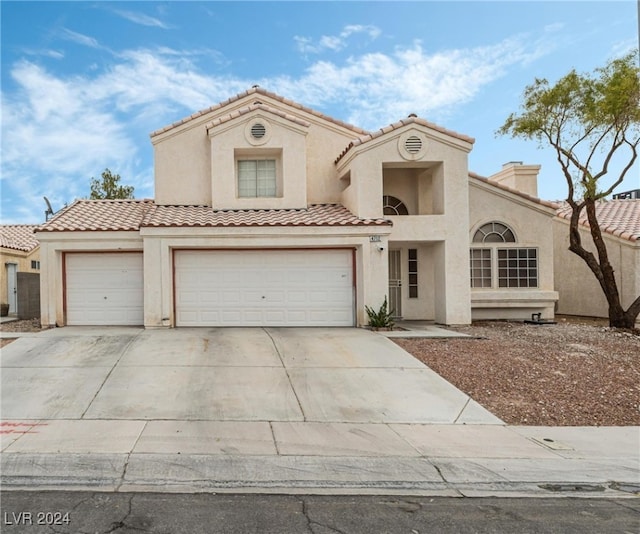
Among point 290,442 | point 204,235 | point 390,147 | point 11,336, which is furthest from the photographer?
point 390,147

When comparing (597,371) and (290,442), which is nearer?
(290,442)

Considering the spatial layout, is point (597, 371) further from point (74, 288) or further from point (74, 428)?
point (74, 288)

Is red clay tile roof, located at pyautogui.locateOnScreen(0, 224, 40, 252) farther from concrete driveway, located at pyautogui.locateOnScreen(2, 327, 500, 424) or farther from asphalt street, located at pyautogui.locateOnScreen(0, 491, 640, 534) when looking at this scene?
asphalt street, located at pyautogui.locateOnScreen(0, 491, 640, 534)

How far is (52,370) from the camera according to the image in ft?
29.5

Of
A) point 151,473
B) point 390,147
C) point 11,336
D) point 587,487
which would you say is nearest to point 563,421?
point 587,487

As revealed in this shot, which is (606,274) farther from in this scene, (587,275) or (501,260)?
(587,275)

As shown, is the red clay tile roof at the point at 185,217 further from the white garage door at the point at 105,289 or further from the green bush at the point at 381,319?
the green bush at the point at 381,319

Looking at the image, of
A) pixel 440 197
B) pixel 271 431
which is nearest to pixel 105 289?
pixel 271 431

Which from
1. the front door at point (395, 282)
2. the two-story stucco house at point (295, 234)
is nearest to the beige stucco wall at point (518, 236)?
the two-story stucco house at point (295, 234)

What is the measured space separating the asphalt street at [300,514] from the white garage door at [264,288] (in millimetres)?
8601

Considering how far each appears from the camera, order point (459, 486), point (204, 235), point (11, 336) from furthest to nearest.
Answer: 1. point (204, 235)
2. point (11, 336)
3. point (459, 486)

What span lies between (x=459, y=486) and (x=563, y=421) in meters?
3.06

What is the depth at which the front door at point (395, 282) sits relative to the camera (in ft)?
51.2

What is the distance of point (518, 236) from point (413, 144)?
479 centimetres
